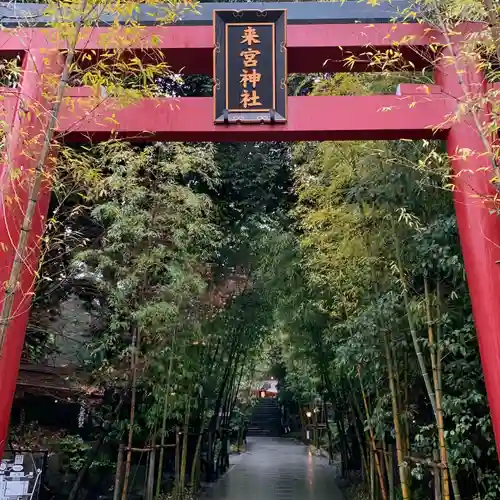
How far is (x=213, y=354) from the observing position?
7691mm

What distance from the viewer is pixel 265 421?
85.5 ft

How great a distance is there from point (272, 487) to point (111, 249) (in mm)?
6561

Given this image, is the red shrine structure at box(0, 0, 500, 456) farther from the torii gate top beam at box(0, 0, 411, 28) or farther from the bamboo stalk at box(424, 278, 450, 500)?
the bamboo stalk at box(424, 278, 450, 500)

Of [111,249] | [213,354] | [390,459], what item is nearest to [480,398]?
Answer: [390,459]

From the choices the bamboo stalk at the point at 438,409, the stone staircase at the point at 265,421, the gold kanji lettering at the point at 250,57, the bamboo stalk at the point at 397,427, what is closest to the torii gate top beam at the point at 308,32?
the gold kanji lettering at the point at 250,57

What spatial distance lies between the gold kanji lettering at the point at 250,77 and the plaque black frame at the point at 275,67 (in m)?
0.10

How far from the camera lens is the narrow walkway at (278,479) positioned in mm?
8656

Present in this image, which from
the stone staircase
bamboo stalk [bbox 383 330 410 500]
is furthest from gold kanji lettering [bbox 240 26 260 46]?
the stone staircase

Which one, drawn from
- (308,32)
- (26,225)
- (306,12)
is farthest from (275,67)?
(26,225)

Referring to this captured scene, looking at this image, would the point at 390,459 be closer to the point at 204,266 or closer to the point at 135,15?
the point at 204,266

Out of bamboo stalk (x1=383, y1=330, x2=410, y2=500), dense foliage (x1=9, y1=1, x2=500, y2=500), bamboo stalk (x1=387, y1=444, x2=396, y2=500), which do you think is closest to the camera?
dense foliage (x1=9, y1=1, x2=500, y2=500)

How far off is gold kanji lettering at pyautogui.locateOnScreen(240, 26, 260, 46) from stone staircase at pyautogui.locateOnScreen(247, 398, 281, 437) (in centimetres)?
2364

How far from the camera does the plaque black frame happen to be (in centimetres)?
334

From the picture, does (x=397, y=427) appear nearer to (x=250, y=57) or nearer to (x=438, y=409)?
(x=438, y=409)
